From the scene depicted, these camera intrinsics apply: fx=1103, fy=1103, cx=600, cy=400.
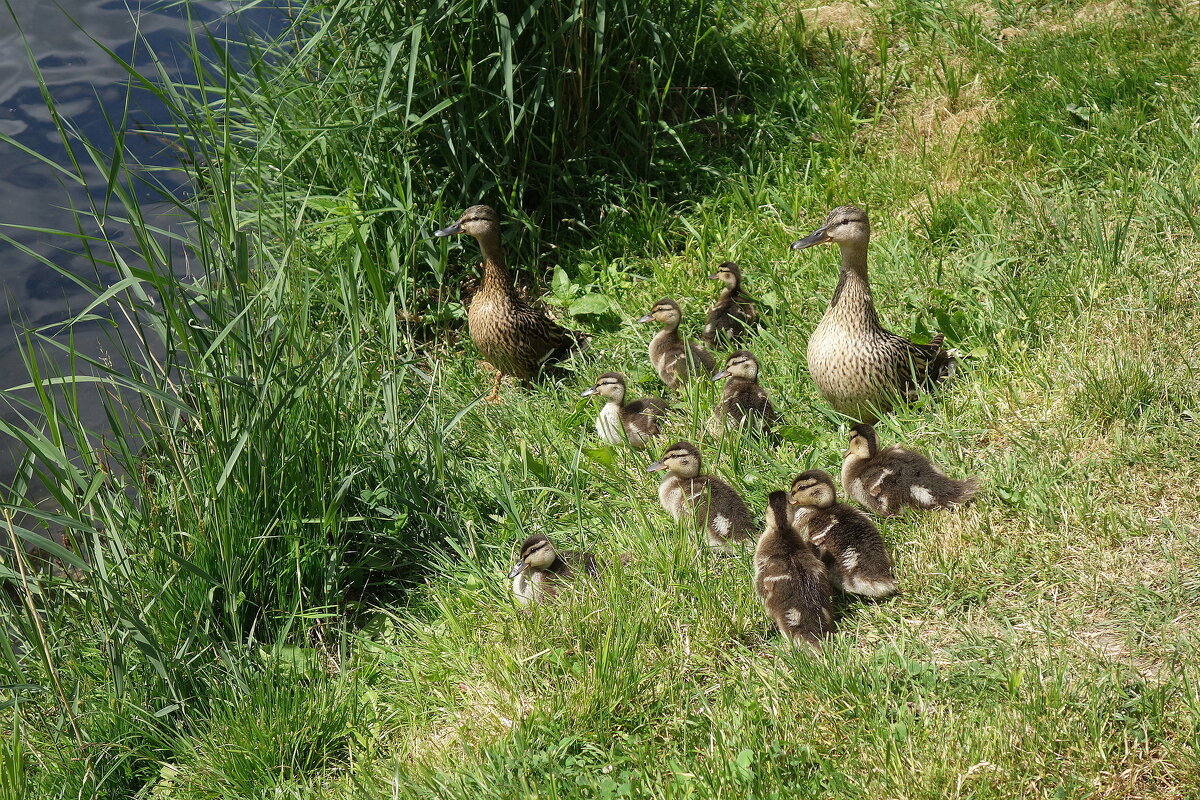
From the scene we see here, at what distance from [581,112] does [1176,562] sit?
4.27 meters

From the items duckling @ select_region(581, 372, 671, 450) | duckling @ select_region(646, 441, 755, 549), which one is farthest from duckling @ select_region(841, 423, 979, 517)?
duckling @ select_region(581, 372, 671, 450)

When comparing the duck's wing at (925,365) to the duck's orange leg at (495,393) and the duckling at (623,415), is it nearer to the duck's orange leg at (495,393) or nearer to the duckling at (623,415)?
the duckling at (623,415)

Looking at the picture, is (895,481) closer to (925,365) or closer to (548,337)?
(925,365)

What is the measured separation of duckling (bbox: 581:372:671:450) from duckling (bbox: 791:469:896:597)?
3.57 feet

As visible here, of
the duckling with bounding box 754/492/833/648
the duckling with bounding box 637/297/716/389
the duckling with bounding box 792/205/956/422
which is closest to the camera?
the duckling with bounding box 754/492/833/648

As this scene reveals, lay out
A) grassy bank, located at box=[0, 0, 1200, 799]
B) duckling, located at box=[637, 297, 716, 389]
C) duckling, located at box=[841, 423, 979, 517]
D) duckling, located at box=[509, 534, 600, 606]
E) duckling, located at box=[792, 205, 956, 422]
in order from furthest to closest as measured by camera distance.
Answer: duckling, located at box=[637, 297, 716, 389], duckling, located at box=[792, 205, 956, 422], duckling, located at box=[509, 534, 600, 606], duckling, located at box=[841, 423, 979, 517], grassy bank, located at box=[0, 0, 1200, 799]

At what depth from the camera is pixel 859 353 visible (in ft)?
15.6

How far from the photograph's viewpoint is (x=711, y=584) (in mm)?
3846

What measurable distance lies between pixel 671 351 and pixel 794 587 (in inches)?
91.0

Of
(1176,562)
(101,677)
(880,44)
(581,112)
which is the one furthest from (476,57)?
(1176,562)

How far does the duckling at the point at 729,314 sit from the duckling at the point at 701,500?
130 centimetres

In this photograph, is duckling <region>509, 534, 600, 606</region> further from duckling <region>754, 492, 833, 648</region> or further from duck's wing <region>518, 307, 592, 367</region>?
duck's wing <region>518, 307, 592, 367</region>

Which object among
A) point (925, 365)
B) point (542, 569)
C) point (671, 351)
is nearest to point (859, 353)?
point (925, 365)

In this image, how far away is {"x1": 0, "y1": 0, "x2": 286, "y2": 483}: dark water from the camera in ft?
24.4
